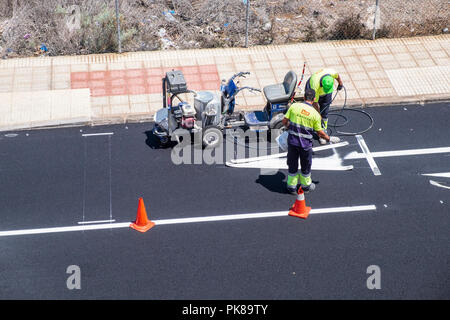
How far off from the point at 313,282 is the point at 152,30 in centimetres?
921

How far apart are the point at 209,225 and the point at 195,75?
5186 mm

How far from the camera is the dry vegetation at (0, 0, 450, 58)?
1514 centimetres

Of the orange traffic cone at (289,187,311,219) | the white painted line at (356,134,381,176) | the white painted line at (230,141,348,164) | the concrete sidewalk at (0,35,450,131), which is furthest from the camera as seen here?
the concrete sidewalk at (0,35,450,131)

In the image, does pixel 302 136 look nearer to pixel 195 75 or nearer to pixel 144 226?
pixel 144 226

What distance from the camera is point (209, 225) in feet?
32.7

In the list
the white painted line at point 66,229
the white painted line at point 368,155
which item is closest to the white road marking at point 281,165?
the white painted line at point 368,155

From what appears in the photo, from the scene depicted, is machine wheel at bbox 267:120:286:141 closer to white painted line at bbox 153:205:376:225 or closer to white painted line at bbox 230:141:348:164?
white painted line at bbox 230:141:348:164

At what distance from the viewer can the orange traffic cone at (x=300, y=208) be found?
10.0 metres

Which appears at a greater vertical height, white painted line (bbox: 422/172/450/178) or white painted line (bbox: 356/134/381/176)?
white painted line (bbox: 356/134/381/176)

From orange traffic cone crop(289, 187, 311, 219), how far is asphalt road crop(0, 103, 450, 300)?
0.13m

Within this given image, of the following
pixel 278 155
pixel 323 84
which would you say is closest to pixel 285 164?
pixel 278 155

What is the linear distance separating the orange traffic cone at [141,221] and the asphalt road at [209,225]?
11 cm

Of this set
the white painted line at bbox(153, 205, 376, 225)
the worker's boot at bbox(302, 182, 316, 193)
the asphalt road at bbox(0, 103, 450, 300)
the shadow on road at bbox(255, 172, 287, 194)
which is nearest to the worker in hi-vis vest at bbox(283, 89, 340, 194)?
the worker's boot at bbox(302, 182, 316, 193)
